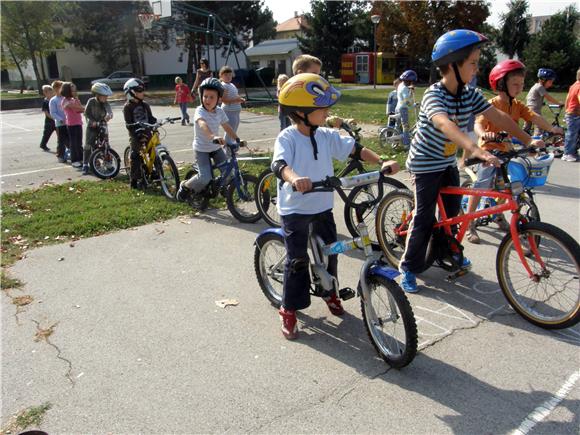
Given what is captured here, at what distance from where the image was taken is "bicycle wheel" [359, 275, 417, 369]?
3.04 meters

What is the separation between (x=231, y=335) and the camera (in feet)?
12.5

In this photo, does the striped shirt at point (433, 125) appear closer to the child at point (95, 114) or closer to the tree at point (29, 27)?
the child at point (95, 114)

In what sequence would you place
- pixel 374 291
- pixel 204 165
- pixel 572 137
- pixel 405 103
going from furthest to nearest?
pixel 405 103 < pixel 572 137 < pixel 204 165 < pixel 374 291

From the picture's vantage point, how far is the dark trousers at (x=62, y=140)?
11562 mm

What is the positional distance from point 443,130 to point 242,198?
3573 mm

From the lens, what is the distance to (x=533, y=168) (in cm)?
441

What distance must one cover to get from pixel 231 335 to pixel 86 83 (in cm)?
4833

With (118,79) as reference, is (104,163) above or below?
below

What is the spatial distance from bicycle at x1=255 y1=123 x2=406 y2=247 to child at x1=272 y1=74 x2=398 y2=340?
1610mm

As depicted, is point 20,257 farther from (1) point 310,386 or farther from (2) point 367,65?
(2) point 367,65

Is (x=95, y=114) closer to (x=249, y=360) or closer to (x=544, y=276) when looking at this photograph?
(x=249, y=360)

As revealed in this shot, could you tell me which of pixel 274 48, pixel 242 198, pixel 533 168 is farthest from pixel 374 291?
pixel 274 48

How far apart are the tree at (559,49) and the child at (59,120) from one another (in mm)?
30889

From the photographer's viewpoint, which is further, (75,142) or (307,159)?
(75,142)
